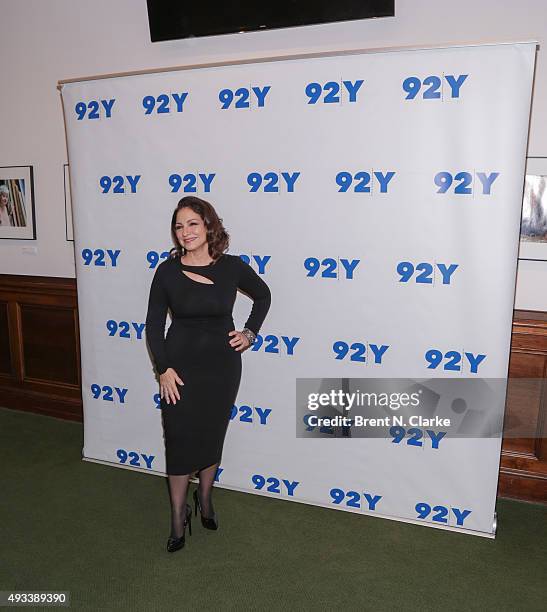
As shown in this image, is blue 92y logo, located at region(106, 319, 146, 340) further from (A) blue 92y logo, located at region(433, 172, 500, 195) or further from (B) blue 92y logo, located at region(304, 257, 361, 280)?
(A) blue 92y logo, located at region(433, 172, 500, 195)

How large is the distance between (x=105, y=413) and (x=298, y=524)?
1596 millimetres

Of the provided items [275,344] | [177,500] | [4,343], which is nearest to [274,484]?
[177,500]

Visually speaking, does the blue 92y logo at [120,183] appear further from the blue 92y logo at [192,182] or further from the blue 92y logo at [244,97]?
the blue 92y logo at [244,97]

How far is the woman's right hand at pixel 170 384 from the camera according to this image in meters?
2.84

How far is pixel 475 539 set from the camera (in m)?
3.13

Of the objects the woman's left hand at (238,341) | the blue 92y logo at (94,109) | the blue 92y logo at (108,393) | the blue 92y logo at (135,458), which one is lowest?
the blue 92y logo at (135,458)

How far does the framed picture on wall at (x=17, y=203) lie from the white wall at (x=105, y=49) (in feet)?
0.20

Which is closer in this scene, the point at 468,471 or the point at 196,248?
the point at 196,248

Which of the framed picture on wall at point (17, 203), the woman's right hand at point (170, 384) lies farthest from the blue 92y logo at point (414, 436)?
the framed picture on wall at point (17, 203)

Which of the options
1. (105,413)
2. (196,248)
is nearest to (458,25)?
(196,248)

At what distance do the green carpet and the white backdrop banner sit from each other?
202mm

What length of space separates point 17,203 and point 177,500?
304cm

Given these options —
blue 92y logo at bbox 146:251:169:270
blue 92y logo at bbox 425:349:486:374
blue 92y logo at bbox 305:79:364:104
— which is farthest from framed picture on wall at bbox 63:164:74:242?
blue 92y logo at bbox 425:349:486:374

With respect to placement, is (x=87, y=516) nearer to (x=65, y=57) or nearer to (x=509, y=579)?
(x=509, y=579)
